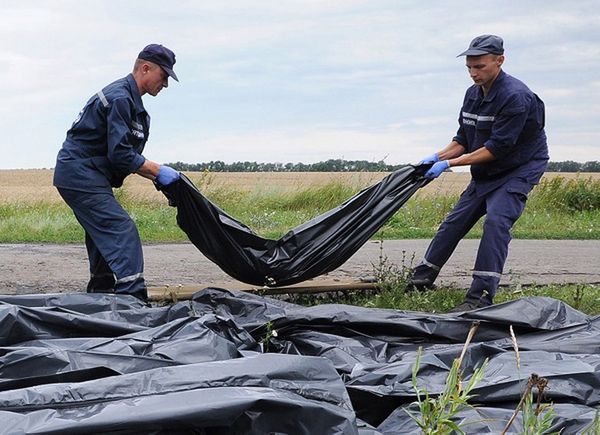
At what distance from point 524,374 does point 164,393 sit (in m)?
1.62

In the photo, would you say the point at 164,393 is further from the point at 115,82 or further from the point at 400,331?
the point at 115,82

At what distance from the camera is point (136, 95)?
18.6 ft

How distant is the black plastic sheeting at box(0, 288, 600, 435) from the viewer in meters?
2.72

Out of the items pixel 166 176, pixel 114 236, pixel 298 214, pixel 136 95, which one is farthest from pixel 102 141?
pixel 298 214

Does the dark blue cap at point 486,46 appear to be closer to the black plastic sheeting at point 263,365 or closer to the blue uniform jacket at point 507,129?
the blue uniform jacket at point 507,129

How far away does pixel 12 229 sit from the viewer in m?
11.4

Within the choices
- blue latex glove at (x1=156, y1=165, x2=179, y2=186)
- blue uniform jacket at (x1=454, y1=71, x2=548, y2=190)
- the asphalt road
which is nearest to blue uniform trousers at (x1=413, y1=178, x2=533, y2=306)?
blue uniform jacket at (x1=454, y1=71, x2=548, y2=190)

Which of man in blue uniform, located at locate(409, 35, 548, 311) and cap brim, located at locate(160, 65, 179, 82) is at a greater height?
cap brim, located at locate(160, 65, 179, 82)

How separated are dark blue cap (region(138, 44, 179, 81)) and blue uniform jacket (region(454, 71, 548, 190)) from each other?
2318mm

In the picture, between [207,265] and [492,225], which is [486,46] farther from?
[207,265]

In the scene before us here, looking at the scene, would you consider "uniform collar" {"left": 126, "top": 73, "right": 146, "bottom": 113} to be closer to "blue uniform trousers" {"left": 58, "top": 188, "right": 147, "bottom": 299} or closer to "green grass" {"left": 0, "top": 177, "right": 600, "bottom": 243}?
"blue uniform trousers" {"left": 58, "top": 188, "right": 147, "bottom": 299}

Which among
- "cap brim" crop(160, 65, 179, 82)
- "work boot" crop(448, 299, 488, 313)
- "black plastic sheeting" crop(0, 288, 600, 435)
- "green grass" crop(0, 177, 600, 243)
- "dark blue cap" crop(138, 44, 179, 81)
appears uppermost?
"dark blue cap" crop(138, 44, 179, 81)

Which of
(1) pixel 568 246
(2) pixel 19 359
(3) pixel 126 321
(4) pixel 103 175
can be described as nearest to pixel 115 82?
(4) pixel 103 175

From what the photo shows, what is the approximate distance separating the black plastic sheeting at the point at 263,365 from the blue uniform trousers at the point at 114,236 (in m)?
0.36
